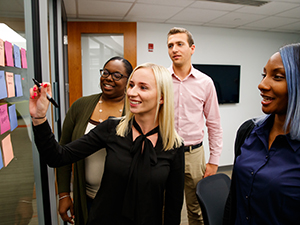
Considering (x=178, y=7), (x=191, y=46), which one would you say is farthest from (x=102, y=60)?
(x=191, y=46)

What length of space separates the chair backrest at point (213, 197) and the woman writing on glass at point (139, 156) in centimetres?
16

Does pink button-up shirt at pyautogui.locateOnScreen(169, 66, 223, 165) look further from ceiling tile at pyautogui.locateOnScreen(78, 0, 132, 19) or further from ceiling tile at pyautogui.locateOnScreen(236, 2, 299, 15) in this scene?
ceiling tile at pyautogui.locateOnScreen(236, 2, 299, 15)

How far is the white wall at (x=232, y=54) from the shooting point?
11.9 feet

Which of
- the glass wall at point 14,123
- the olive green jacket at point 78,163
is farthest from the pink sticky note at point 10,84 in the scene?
the olive green jacket at point 78,163

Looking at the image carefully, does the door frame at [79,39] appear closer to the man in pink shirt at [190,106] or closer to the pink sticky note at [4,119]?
the man in pink shirt at [190,106]

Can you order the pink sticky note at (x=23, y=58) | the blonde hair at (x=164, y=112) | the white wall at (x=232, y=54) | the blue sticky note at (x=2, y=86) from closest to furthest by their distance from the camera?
the blue sticky note at (x=2, y=86) < the pink sticky note at (x=23, y=58) < the blonde hair at (x=164, y=112) < the white wall at (x=232, y=54)

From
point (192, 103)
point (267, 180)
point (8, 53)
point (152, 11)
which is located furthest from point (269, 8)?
point (8, 53)

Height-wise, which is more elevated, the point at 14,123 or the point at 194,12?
the point at 194,12

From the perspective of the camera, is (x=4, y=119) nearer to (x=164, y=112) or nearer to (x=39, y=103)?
(x=39, y=103)

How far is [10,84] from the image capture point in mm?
767

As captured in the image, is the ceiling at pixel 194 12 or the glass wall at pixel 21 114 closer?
the glass wall at pixel 21 114

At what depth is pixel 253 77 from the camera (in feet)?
13.6

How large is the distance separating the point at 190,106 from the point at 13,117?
132cm

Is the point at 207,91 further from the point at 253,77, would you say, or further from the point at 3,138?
the point at 253,77
